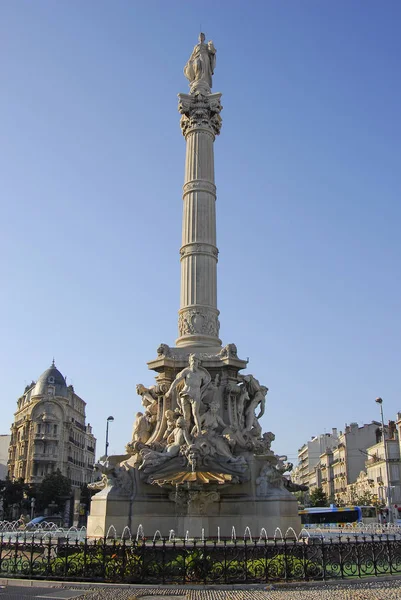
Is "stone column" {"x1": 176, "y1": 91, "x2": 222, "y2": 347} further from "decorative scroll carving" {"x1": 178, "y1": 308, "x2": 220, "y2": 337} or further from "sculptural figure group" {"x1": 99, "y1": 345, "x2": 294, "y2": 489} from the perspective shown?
"sculptural figure group" {"x1": 99, "y1": 345, "x2": 294, "y2": 489}

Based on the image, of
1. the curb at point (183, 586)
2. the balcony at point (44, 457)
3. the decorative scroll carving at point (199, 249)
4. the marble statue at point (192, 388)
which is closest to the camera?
the curb at point (183, 586)

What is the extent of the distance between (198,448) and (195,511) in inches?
72.3

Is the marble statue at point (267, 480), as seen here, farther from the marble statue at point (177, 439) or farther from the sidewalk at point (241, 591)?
the sidewalk at point (241, 591)

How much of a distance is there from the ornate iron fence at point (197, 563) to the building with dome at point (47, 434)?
59632 millimetres

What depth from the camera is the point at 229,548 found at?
12023 millimetres

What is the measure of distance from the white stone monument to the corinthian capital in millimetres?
4793

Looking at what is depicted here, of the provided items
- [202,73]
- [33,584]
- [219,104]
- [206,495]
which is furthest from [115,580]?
[202,73]

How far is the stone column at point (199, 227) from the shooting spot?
22.2 meters

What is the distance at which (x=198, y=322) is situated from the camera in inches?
870

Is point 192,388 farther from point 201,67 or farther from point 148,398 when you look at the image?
point 201,67

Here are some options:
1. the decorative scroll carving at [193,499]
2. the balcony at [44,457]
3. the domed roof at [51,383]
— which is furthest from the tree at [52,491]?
the decorative scroll carving at [193,499]

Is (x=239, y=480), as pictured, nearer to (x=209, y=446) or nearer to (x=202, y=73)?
(x=209, y=446)

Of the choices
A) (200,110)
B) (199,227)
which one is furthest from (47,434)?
(200,110)

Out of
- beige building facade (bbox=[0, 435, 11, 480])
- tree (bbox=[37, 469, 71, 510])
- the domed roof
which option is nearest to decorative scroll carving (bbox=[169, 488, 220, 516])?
tree (bbox=[37, 469, 71, 510])
